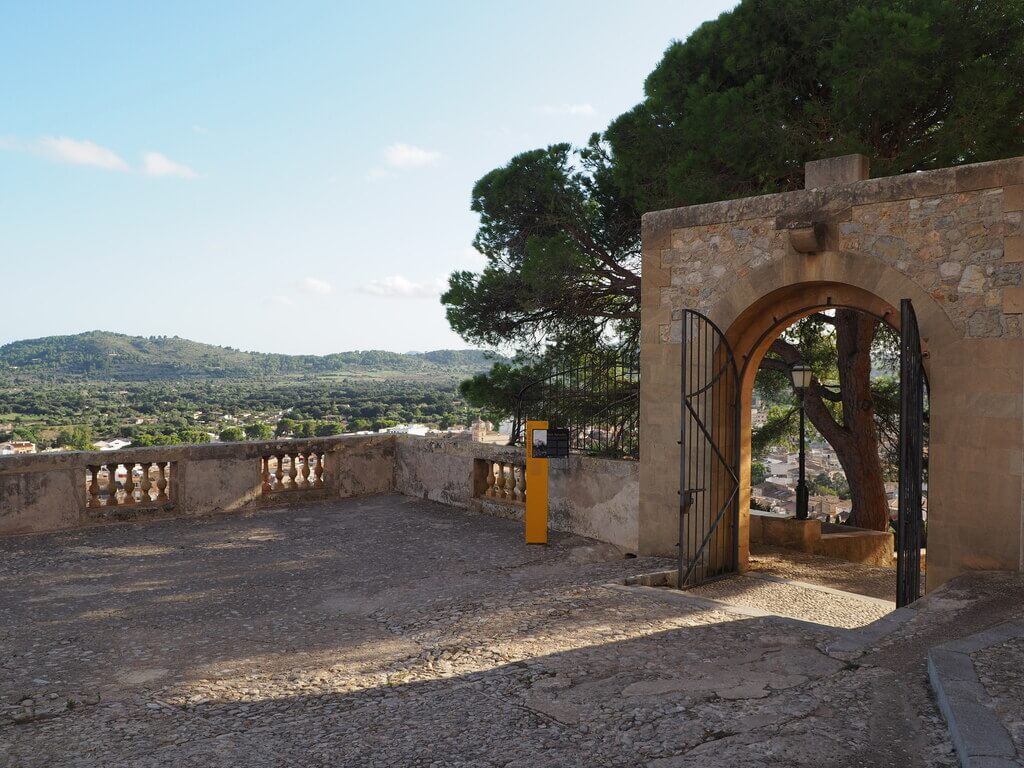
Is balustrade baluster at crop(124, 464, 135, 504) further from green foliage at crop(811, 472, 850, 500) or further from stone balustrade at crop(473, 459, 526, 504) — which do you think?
green foliage at crop(811, 472, 850, 500)

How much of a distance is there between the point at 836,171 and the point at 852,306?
115 centimetres

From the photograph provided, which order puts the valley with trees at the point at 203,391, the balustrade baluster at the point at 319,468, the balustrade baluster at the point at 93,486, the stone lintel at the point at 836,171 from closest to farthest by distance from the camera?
the stone lintel at the point at 836,171 → the balustrade baluster at the point at 93,486 → the balustrade baluster at the point at 319,468 → the valley with trees at the point at 203,391

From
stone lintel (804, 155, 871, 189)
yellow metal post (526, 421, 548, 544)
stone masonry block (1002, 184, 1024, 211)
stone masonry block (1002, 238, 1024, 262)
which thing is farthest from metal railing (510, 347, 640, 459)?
stone masonry block (1002, 184, 1024, 211)

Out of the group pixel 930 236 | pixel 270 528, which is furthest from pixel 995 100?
pixel 270 528

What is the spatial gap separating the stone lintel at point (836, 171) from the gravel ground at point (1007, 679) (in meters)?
3.97

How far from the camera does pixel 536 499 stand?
321 inches

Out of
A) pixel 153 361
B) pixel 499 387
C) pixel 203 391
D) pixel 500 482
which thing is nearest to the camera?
pixel 500 482

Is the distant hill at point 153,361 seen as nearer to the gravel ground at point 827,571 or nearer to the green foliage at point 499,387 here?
the green foliage at point 499,387

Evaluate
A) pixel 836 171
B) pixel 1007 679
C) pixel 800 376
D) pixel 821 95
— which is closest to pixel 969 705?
pixel 1007 679

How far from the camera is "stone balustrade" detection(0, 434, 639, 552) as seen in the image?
827cm

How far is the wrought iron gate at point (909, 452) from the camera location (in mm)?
5445

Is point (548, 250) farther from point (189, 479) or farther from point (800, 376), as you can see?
point (189, 479)

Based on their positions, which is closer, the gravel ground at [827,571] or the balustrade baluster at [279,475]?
the gravel ground at [827,571]

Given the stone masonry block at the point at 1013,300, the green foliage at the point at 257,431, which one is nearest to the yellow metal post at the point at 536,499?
the stone masonry block at the point at 1013,300
